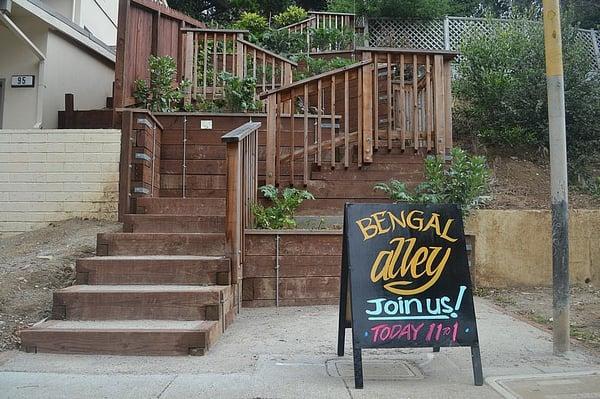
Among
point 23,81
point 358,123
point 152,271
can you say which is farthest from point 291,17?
point 152,271

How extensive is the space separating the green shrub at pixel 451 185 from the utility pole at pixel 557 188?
204 cm

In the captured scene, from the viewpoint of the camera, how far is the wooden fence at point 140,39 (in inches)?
286

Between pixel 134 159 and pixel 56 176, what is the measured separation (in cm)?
132

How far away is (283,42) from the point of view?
12.5 meters

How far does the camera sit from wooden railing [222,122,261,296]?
5.20 metres

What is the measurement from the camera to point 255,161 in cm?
656

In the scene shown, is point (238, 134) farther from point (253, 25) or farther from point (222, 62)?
point (253, 25)

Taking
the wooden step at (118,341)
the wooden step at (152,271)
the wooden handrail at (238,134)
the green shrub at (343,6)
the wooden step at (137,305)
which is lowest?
the wooden step at (118,341)

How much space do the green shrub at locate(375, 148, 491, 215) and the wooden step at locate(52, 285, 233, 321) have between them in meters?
2.89

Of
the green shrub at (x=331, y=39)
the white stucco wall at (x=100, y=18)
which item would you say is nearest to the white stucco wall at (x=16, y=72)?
the white stucco wall at (x=100, y=18)

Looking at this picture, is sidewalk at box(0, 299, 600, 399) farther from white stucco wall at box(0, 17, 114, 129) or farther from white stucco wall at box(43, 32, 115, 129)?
white stucco wall at box(43, 32, 115, 129)

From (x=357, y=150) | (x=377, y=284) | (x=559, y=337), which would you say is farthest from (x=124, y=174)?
(x=559, y=337)

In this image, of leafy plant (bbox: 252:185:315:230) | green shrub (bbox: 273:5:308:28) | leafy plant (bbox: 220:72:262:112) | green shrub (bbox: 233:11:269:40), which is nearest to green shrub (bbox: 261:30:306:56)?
green shrub (bbox: 233:11:269:40)

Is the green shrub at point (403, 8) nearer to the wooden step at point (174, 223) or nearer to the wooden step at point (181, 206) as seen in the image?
the wooden step at point (181, 206)
